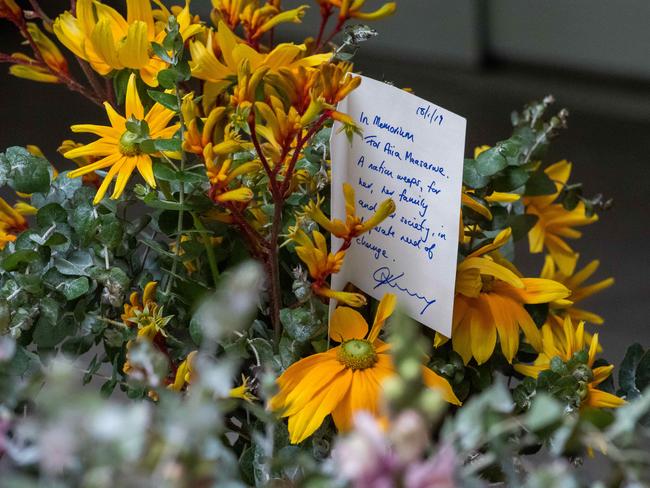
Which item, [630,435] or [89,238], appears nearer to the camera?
[630,435]

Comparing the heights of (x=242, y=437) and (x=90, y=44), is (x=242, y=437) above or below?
below

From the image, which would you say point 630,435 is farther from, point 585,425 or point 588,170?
point 588,170

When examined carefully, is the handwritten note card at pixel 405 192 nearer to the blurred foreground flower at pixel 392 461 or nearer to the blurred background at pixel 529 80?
the blurred foreground flower at pixel 392 461

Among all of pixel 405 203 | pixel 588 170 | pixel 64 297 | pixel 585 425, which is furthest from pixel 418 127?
pixel 588 170

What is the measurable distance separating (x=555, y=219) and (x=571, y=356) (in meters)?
0.19

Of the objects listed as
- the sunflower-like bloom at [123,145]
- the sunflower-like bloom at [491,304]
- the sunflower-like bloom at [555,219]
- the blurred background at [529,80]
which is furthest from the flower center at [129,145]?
the blurred background at [529,80]

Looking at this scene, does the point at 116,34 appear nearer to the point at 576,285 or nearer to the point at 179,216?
the point at 179,216

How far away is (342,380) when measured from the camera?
611 mm

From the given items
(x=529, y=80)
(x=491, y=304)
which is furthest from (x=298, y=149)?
(x=529, y=80)

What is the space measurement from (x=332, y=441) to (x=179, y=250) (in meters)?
0.18

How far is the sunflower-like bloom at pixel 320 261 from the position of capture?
0.61 m

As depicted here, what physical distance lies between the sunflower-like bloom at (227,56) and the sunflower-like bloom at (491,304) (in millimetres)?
181

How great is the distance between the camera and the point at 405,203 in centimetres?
69

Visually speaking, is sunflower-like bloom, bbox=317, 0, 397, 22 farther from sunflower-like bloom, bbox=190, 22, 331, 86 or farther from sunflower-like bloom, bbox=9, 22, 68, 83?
sunflower-like bloom, bbox=9, 22, 68, 83
